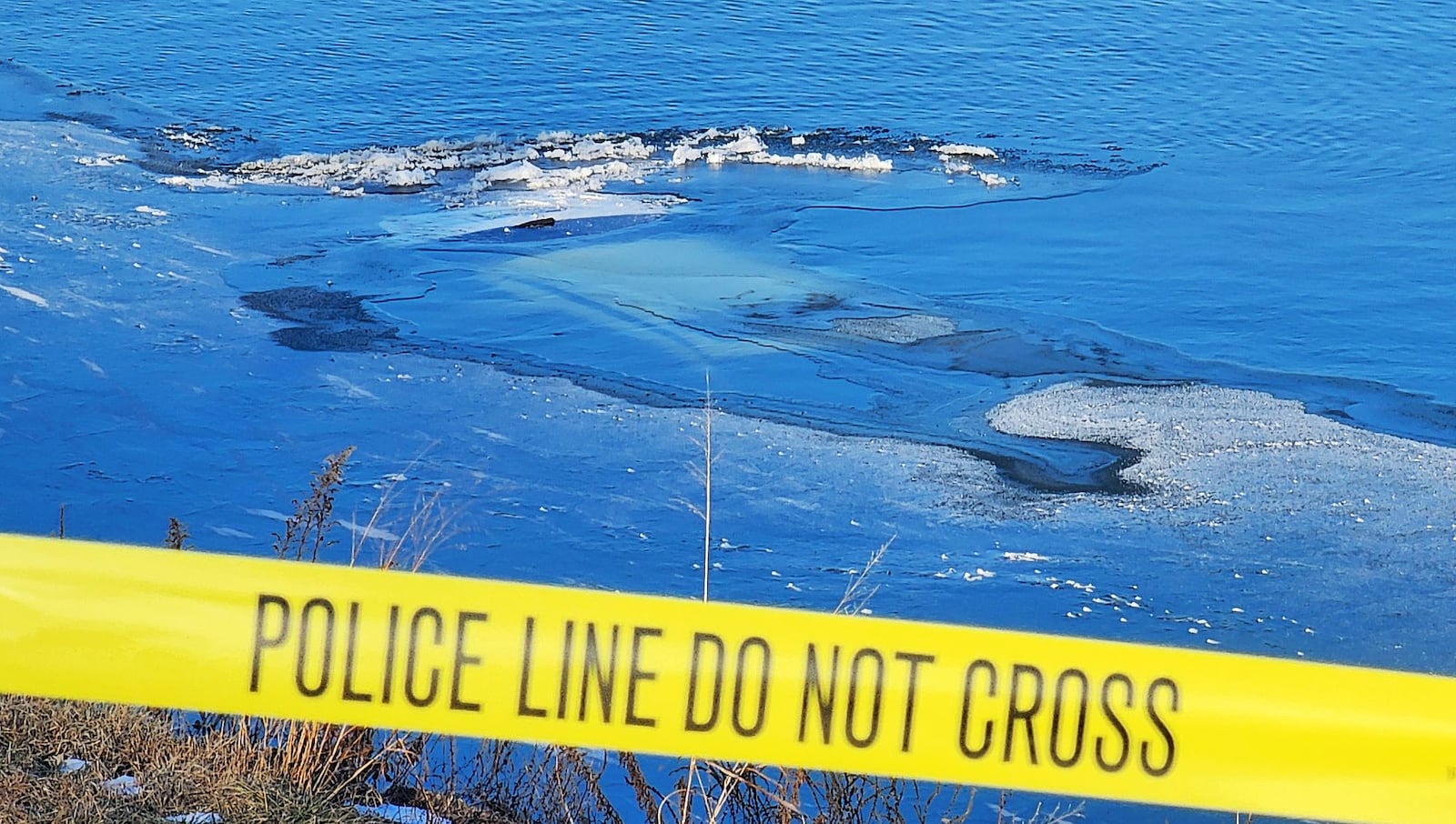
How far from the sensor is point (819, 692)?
2.27m

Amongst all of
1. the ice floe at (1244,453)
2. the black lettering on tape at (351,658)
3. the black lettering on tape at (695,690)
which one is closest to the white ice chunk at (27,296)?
the ice floe at (1244,453)

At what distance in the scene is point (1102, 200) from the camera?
411 inches

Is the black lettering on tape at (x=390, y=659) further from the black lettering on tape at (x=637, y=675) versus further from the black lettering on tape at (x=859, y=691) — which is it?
the black lettering on tape at (x=859, y=691)

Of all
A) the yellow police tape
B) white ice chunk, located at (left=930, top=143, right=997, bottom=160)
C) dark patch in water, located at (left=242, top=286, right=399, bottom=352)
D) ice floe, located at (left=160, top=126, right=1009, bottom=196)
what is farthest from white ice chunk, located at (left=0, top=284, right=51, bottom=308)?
white ice chunk, located at (left=930, top=143, right=997, bottom=160)

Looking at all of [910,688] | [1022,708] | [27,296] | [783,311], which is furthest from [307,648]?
[27,296]

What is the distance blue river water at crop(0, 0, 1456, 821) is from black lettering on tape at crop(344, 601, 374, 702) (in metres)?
2.91

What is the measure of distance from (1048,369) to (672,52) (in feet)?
24.8

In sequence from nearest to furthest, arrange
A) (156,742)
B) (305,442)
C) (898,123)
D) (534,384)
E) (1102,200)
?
(156,742)
(305,442)
(534,384)
(1102,200)
(898,123)

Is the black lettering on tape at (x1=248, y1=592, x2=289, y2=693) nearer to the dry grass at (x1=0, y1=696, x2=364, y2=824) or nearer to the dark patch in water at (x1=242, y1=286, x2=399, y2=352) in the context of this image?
the dry grass at (x1=0, y1=696, x2=364, y2=824)

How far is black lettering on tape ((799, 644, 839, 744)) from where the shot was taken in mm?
2262

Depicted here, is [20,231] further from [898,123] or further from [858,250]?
[898,123]

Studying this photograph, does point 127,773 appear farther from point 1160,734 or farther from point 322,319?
point 322,319

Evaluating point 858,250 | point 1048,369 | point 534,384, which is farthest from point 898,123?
point 534,384

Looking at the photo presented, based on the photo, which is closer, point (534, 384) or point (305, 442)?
point (305, 442)
